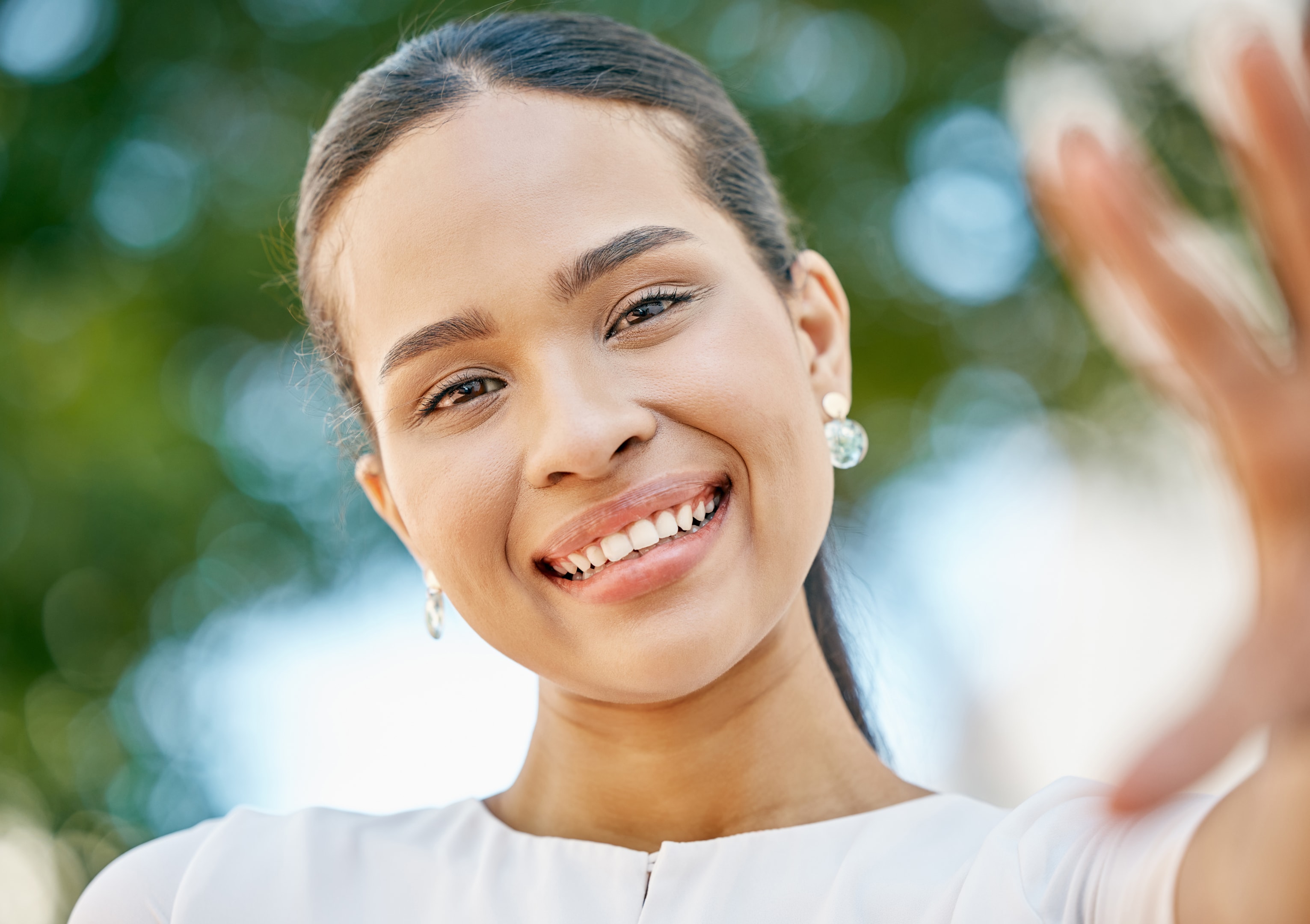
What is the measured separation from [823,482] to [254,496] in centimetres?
488

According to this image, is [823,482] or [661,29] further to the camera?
[661,29]

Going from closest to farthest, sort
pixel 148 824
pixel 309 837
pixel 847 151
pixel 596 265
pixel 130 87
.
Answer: pixel 596 265 < pixel 309 837 < pixel 148 824 < pixel 130 87 < pixel 847 151

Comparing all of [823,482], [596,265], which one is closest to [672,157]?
[596,265]

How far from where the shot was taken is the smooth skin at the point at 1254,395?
0.96m

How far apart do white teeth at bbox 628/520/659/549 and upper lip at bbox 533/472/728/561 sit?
0.01 metres

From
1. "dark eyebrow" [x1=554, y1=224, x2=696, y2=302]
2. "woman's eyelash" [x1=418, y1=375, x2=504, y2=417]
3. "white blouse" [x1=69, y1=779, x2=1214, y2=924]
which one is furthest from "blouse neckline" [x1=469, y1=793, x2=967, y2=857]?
"dark eyebrow" [x1=554, y1=224, x2=696, y2=302]

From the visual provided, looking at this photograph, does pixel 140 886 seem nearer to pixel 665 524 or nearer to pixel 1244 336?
pixel 665 524

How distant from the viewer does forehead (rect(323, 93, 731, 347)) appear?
5.75ft

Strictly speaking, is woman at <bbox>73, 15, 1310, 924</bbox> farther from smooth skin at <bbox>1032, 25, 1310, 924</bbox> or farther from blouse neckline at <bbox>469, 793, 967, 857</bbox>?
smooth skin at <bbox>1032, 25, 1310, 924</bbox>

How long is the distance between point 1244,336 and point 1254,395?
0.05m

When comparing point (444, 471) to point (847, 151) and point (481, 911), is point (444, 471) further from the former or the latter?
point (847, 151)

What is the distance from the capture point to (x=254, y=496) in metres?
6.18

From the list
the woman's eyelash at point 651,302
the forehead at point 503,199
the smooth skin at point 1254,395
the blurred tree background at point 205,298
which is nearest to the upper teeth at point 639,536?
the woman's eyelash at point 651,302

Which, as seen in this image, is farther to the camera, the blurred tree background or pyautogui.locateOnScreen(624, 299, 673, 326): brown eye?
the blurred tree background
